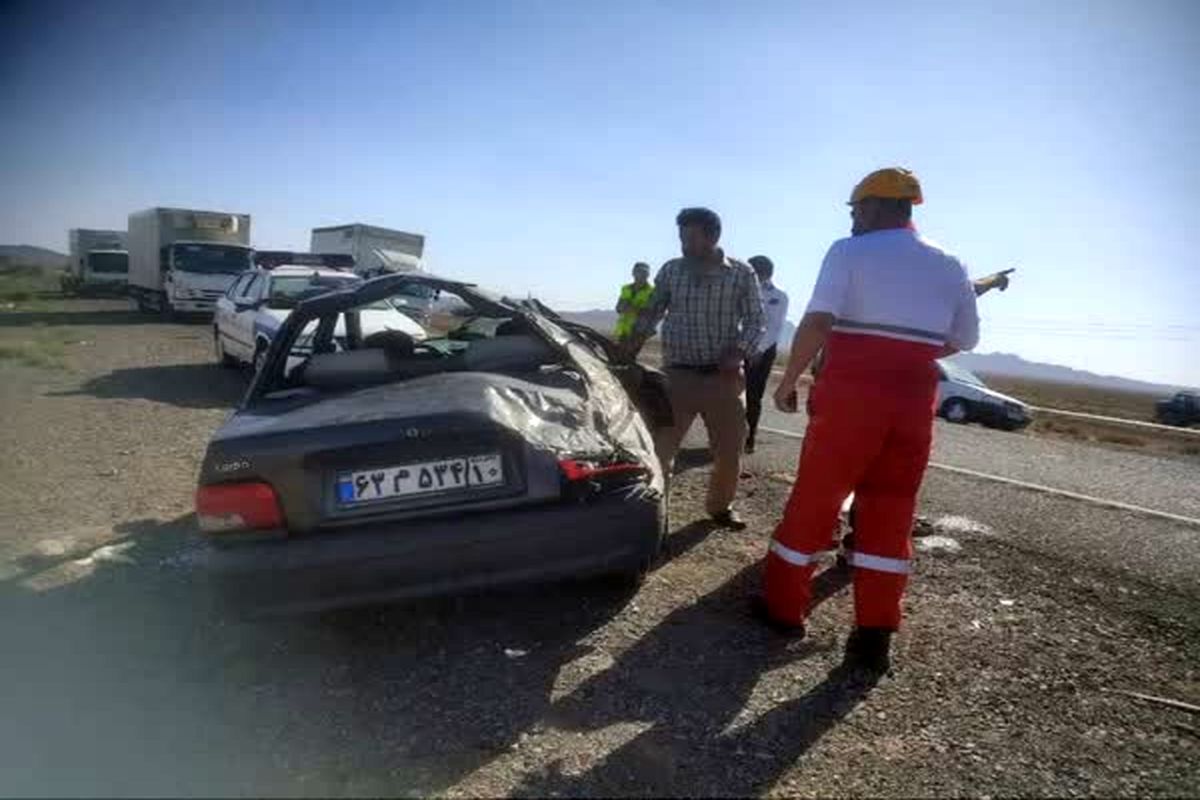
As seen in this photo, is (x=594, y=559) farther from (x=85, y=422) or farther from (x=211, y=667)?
(x=85, y=422)

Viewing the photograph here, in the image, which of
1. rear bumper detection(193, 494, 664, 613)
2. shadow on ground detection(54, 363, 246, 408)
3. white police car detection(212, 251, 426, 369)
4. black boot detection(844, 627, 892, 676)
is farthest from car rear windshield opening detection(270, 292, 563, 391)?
shadow on ground detection(54, 363, 246, 408)

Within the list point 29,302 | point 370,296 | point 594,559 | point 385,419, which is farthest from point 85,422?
point 29,302

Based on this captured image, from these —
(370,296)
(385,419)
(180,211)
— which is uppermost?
(180,211)

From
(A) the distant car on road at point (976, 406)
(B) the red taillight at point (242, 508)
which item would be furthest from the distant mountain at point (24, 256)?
(A) the distant car on road at point (976, 406)

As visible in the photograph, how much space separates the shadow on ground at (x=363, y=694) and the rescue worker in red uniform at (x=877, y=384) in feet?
1.45

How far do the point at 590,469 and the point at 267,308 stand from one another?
26.8ft

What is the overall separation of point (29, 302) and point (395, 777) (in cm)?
3120

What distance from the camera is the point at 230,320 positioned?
1069 centimetres

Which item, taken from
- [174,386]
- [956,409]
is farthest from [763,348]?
[956,409]

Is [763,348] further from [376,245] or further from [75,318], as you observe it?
[75,318]

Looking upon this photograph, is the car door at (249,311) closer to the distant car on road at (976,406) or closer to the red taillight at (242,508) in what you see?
the red taillight at (242,508)

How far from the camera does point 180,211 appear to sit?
879 inches

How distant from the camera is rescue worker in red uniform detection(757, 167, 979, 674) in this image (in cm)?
280

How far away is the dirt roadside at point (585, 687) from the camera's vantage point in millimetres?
2178
